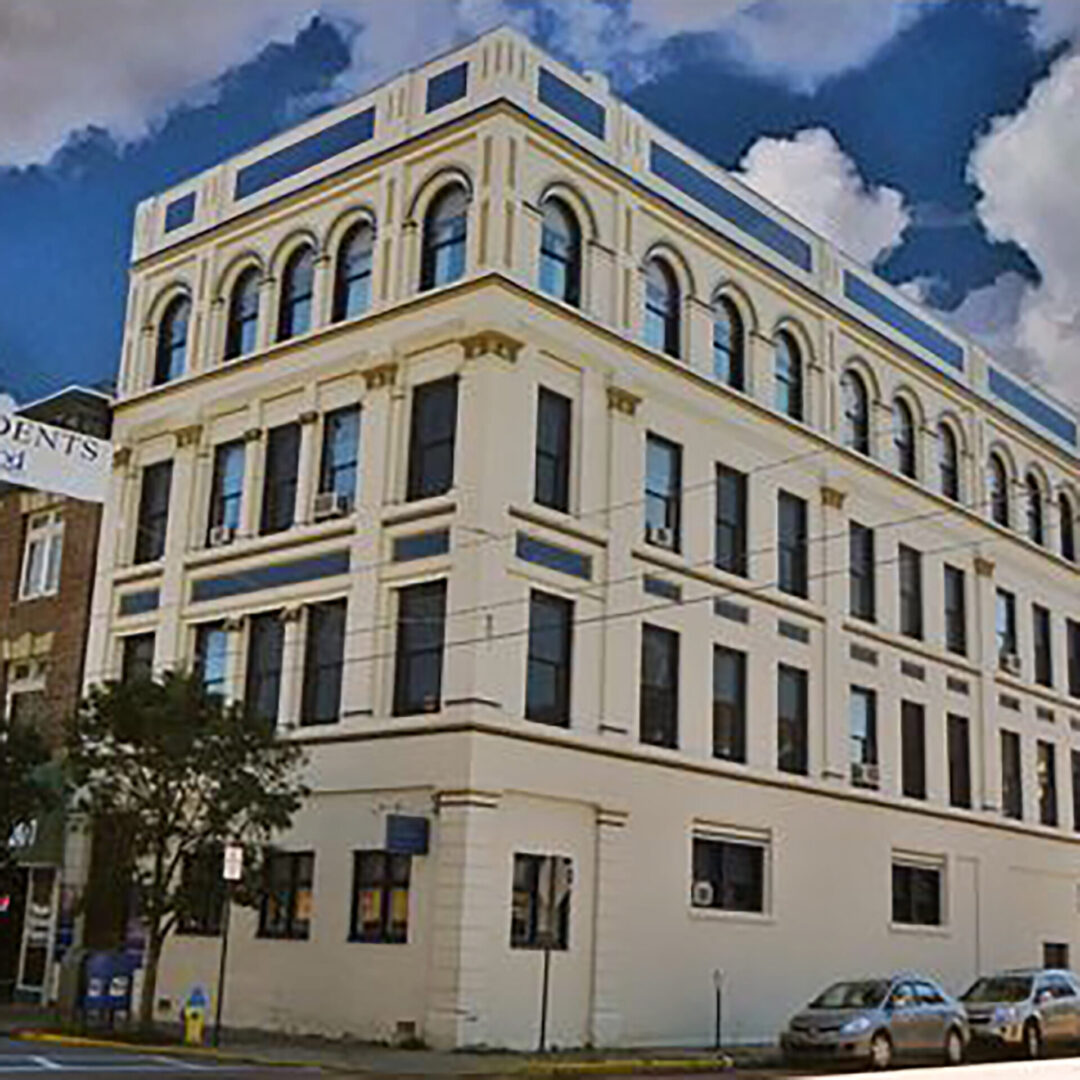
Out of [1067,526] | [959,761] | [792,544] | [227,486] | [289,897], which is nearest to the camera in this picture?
[289,897]

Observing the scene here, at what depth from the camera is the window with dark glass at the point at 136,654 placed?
3412 cm

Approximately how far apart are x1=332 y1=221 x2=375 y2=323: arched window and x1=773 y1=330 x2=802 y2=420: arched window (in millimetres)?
9403

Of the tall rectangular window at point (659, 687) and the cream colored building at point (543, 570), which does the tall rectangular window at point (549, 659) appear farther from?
the tall rectangular window at point (659, 687)

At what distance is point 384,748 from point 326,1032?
15.6 ft

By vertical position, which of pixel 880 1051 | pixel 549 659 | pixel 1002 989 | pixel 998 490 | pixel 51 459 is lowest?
pixel 880 1051

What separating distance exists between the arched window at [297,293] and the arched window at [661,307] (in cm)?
666

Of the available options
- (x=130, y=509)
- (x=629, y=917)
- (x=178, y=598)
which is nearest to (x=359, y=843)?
(x=629, y=917)

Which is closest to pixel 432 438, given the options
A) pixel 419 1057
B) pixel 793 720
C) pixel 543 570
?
pixel 543 570

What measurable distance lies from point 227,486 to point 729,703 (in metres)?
11.0

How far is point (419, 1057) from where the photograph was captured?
24641mm

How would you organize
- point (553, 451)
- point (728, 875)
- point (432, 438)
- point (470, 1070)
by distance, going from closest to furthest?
point (470, 1070) < point (432, 438) < point (553, 451) < point (728, 875)

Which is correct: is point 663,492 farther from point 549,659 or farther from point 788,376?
point 788,376

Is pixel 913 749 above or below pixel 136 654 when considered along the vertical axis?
below

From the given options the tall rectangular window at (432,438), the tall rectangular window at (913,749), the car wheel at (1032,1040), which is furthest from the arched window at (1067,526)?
the tall rectangular window at (432,438)
